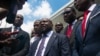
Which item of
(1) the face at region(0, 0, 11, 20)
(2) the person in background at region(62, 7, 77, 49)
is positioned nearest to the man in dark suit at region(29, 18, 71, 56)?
(2) the person in background at region(62, 7, 77, 49)

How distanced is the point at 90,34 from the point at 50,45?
4.84 feet

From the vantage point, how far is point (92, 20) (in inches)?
181

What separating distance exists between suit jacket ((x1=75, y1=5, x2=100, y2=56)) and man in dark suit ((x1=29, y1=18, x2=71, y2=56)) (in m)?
0.99

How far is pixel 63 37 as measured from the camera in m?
5.79

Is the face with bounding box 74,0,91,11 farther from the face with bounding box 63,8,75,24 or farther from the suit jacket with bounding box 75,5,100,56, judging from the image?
the face with bounding box 63,8,75,24

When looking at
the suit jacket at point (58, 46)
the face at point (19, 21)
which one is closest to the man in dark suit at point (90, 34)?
the suit jacket at point (58, 46)

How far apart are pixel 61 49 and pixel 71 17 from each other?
79 cm

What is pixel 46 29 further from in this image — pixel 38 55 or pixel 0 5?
pixel 0 5

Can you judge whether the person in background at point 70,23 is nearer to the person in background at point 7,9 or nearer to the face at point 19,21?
the face at point 19,21

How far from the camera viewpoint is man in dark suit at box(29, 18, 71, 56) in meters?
5.73

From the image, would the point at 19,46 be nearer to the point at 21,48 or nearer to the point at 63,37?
the point at 21,48

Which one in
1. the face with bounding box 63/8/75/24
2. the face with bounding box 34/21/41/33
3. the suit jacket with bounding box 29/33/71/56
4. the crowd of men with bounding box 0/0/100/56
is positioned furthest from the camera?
the face with bounding box 34/21/41/33

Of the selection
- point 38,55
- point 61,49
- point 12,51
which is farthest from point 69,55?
point 12,51

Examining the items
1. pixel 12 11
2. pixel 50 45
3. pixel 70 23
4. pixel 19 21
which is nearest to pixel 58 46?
pixel 50 45
